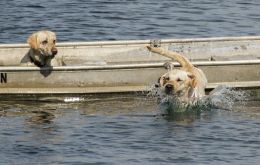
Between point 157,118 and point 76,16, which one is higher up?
point 76,16

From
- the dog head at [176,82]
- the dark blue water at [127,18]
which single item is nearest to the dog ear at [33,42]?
the dog head at [176,82]

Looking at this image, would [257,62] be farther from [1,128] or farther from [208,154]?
[1,128]

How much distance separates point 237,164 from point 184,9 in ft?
59.3

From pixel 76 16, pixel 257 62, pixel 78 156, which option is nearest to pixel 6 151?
pixel 78 156

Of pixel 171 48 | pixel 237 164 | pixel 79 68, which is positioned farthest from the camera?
Answer: pixel 171 48

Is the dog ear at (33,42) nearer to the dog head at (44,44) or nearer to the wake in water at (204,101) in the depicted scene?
the dog head at (44,44)

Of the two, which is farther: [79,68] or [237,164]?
[79,68]

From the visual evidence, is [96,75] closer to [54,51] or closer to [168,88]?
[54,51]

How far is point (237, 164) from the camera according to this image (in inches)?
763

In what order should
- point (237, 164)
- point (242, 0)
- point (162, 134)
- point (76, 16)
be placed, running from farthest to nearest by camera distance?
point (242, 0)
point (76, 16)
point (162, 134)
point (237, 164)

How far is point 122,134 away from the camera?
2119cm

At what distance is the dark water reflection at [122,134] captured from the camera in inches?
773

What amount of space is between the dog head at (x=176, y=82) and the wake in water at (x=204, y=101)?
1.76 ft

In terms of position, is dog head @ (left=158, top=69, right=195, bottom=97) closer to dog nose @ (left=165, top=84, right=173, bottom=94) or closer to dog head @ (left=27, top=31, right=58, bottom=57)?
dog nose @ (left=165, top=84, right=173, bottom=94)
